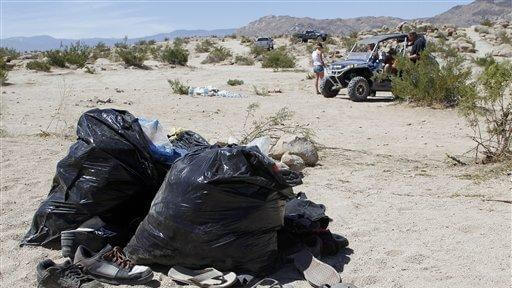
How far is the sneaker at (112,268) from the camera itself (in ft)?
11.1

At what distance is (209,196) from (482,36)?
1415 inches

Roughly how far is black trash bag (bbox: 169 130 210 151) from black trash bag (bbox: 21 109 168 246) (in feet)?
1.51

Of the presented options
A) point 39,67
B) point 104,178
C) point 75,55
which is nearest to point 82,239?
point 104,178

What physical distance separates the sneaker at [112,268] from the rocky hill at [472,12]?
361 ft

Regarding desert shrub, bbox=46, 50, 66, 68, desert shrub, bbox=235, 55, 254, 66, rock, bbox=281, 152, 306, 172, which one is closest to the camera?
rock, bbox=281, 152, 306, 172

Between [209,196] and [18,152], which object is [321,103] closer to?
[18,152]

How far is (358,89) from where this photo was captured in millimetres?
12469

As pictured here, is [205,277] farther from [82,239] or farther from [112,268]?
[82,239]

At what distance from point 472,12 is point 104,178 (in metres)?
123

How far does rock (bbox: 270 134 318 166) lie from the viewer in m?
6.02

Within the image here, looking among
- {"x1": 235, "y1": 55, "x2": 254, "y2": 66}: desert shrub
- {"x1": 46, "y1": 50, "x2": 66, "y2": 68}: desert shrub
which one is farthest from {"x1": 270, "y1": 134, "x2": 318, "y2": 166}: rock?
{"x1": 235, "y1": 55, "x2": 254, "y2": 66}: desert shrub

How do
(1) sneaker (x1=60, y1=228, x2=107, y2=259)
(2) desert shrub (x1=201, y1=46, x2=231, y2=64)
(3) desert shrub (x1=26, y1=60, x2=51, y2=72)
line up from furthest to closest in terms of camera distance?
(2) desert shrub (x1=201, y1=46, x2=231, y2=64), (3) desert shrub (x1=26, y1=60, x2=51, y2=72), (1) sneaker (x1=60, y1=228, x2=107, y2=259)

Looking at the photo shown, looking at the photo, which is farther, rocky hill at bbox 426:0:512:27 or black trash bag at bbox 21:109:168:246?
rocky hill at bbox 426:0:512:27

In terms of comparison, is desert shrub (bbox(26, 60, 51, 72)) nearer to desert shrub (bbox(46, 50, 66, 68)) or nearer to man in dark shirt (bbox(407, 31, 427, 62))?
desert shrub (bbox(46, 50, 66, 68))
